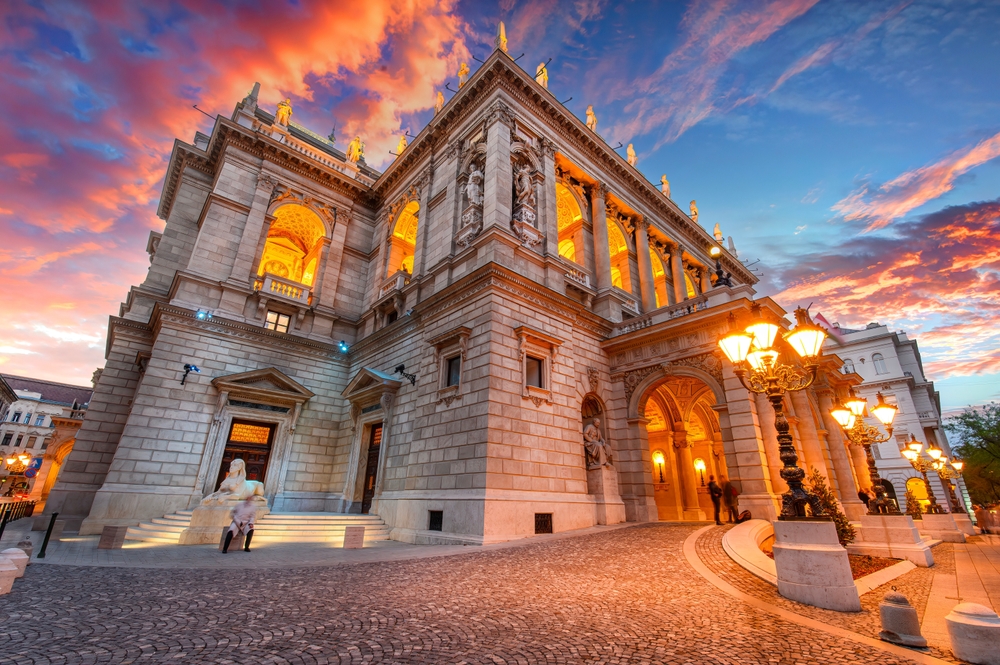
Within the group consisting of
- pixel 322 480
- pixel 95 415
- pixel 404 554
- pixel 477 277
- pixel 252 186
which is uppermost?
pixel 252 186

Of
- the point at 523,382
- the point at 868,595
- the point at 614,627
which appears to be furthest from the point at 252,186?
the point at 868,595

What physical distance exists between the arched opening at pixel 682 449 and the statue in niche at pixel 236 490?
16.5m

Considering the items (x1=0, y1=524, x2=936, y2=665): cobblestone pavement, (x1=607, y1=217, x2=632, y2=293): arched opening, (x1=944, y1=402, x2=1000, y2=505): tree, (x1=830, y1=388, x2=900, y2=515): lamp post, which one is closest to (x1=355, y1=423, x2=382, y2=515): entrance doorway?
(x1=0, y1=524, x2=936, y2=665): cobblestone pavement

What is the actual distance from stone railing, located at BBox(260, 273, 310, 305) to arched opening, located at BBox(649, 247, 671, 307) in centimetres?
2156

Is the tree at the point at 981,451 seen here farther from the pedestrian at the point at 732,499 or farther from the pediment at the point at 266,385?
the pediment at the point at 266,385

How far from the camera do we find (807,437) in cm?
1666

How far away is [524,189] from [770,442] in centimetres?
1397

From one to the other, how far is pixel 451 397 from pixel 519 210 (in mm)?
8943

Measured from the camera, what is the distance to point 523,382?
14805 millimetres

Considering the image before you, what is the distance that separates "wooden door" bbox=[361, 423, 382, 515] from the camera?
59.2 ft

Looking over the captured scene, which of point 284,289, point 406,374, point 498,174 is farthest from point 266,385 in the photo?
point 498,174

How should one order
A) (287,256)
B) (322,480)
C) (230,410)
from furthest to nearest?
(287,256), (322,480), (230,410)

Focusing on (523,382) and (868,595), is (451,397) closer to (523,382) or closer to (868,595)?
(523,382)

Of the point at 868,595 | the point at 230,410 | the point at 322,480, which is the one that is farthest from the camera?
the point at 322,480
